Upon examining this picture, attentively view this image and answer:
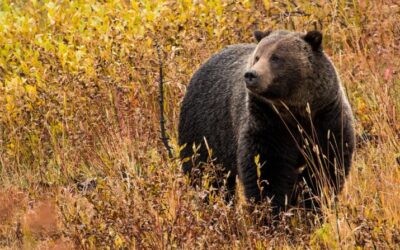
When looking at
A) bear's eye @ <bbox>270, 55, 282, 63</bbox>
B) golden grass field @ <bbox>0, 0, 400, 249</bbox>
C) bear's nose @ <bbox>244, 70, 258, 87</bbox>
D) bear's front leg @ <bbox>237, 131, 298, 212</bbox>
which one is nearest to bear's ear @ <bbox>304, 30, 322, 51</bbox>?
bear's eye @ <bbox>270, 55, 282, 63</bbox>

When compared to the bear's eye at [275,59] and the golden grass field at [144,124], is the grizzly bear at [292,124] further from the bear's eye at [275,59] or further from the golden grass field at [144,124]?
the golden grass field at [144,124]

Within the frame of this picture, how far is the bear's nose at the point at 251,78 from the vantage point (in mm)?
5305

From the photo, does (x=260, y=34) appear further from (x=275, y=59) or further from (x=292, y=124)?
(x=292, y=124)

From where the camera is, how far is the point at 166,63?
7840mm

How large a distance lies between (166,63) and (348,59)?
62.7 inches

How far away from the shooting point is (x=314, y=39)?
5.64m

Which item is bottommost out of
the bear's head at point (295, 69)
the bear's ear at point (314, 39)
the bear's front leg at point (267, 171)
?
the bear's front leg at point (267, 171)

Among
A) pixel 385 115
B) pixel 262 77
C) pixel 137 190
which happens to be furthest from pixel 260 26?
pixel 137 190

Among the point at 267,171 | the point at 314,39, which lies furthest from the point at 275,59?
the point at 267,171

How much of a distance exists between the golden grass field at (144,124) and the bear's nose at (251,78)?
2.28ft

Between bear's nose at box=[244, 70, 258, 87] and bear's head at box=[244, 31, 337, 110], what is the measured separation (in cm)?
17

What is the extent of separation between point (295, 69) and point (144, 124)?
6.46 ft

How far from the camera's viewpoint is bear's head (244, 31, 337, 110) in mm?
5535

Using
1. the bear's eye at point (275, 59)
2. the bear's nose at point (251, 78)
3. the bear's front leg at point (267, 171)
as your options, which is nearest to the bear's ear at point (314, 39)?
the bear's eye at point (275, 59)
